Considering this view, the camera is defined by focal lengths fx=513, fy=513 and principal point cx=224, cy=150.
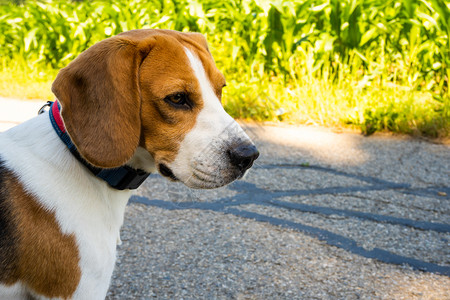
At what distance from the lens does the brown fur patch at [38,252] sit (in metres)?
1.78

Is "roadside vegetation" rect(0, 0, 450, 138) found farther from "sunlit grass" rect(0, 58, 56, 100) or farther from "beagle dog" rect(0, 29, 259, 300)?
"beagle dog" rect(0, 29, 259, 300)

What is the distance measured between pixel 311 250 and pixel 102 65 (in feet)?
5.89

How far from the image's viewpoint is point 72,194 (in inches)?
72.8

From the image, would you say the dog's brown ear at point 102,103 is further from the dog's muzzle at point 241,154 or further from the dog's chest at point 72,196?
the dog's muzzle at point 241,154

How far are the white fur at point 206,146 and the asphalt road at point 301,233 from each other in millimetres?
858

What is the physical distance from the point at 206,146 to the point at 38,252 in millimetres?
704

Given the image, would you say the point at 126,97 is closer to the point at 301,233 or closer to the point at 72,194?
the point at 72,194

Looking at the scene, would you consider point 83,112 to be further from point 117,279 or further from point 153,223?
point 153,223

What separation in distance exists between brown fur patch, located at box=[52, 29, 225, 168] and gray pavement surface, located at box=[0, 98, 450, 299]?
102 cm

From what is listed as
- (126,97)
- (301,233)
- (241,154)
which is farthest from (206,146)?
(301,233)

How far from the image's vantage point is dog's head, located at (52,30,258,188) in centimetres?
183

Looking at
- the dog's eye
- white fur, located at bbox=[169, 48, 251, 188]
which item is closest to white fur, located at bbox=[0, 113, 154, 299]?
white fur, located at bbox=[169, 48, 251, 188]

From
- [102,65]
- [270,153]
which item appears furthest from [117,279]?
[270,153]

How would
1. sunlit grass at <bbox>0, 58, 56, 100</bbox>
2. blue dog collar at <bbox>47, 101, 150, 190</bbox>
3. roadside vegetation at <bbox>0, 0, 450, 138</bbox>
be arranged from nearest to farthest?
1. blue dog collar at <bbox>47, 101, 150, 190</bbox>
2. roadside vegetation at <bbox>0, 0, 450, 138</bbox>
3. sunlit grass at <bbox>0, 58, 56, 100</bbox>
